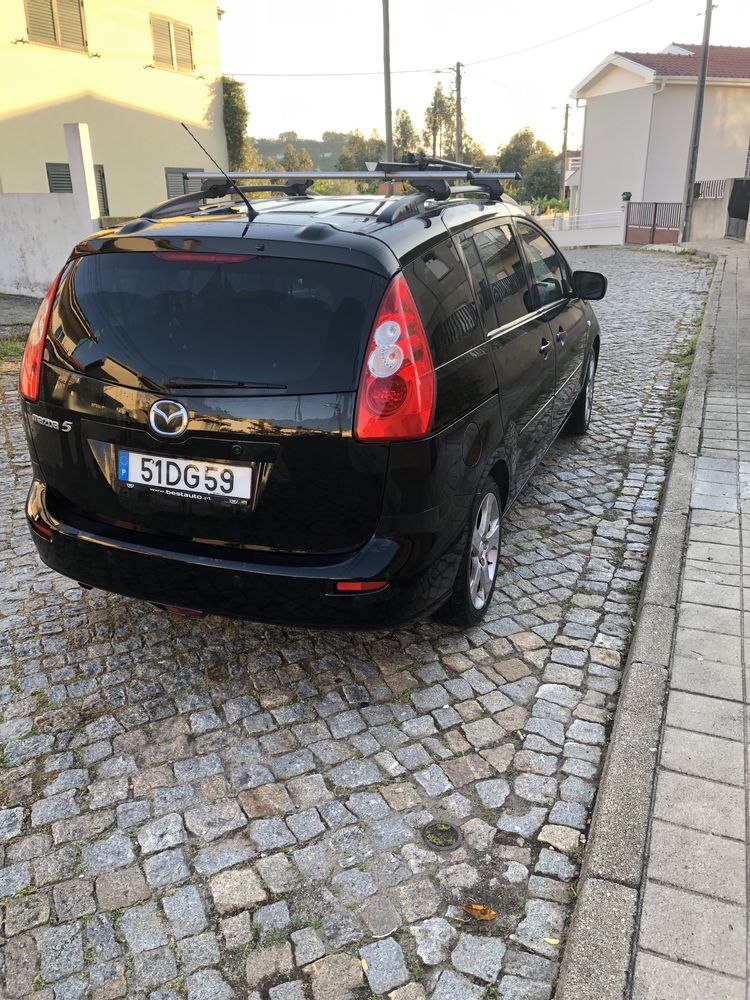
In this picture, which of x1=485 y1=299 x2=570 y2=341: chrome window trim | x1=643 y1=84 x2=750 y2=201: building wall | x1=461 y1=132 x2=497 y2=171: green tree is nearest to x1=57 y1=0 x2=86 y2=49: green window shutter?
x1=485 y1=299 x2=570 y2=341: chrome window trim

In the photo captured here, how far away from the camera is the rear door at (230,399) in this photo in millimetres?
2639

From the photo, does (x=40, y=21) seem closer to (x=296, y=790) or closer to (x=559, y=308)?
(x=559, y=308)

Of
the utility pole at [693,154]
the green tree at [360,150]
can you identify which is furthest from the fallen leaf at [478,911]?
the green tree at [360,150]

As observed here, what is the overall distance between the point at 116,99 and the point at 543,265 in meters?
19.5

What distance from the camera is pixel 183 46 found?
22.8 metres

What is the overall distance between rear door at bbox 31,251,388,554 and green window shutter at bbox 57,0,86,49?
1927cm

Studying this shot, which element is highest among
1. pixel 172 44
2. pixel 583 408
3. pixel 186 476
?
pixel 172 44

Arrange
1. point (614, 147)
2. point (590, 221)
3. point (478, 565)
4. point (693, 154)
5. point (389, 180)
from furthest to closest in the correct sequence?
point (614, 147), point (590, 221), point (693, 154), point (389, 180), point (478, 565)

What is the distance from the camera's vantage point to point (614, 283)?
49.1 feet

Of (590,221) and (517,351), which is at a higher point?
(517,351)

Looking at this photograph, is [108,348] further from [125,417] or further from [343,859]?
[343,859]

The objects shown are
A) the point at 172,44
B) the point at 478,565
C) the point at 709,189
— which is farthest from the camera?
the point at 709,189

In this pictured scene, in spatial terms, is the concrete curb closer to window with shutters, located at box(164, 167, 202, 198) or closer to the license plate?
the license plate

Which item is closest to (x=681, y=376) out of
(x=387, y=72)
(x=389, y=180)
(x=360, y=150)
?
(x=389, y=180)
